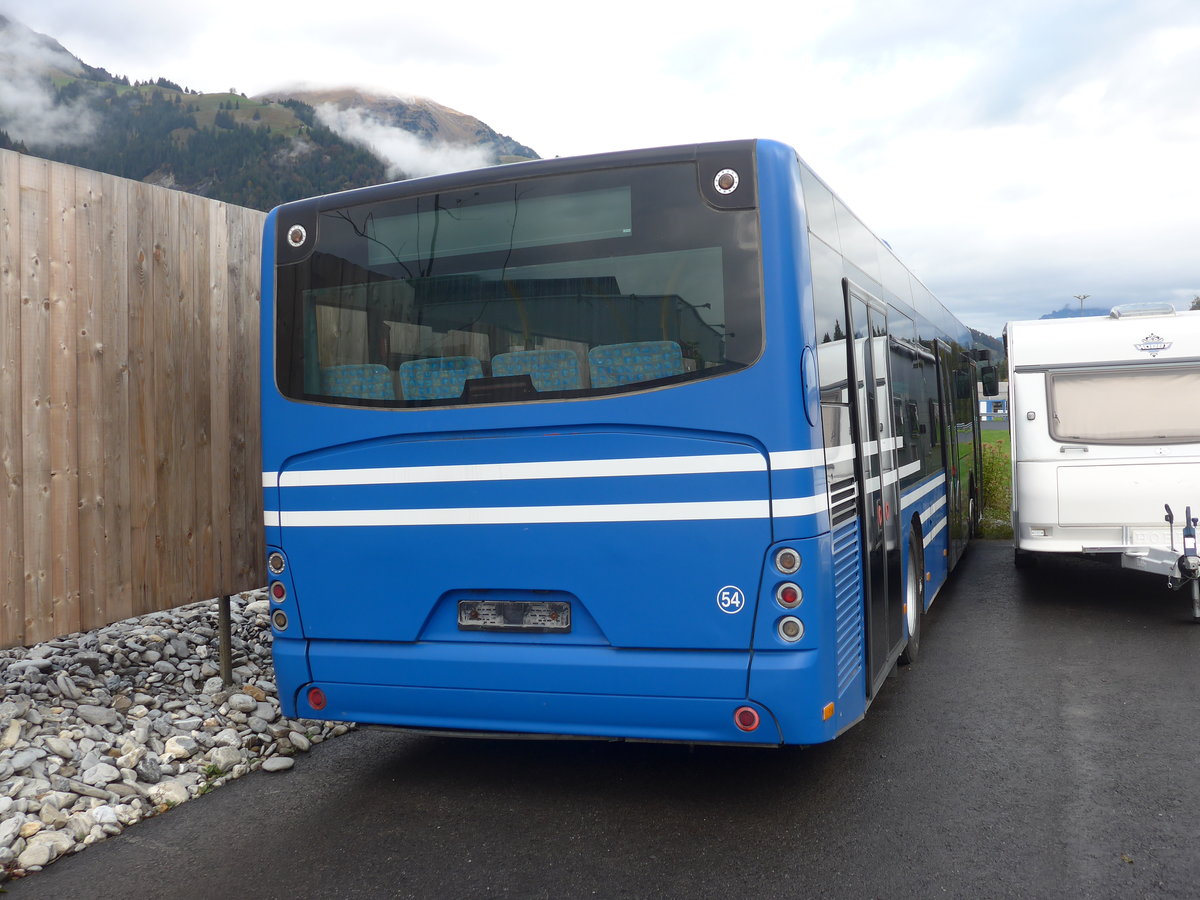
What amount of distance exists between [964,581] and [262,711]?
809 cm

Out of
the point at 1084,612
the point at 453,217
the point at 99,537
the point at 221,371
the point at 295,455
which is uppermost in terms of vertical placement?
the point at 453,217

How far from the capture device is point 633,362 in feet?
14.4

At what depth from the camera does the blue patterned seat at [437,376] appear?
15.3ft

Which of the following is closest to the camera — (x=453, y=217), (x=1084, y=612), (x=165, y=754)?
(x=453, y=217)

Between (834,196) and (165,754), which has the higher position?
(834,196)

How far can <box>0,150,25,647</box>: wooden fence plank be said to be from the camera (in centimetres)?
499

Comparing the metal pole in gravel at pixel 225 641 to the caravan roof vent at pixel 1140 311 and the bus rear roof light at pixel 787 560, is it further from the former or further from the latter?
the caravan roof vent at pixel 1140 311

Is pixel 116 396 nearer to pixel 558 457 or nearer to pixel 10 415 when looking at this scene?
pixel 10 415

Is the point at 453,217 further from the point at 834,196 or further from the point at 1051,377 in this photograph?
the point at 1051,377

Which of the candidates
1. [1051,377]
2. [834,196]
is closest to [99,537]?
[834,196]

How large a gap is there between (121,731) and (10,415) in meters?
1.73

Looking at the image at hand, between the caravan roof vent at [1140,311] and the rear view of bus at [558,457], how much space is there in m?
6.35

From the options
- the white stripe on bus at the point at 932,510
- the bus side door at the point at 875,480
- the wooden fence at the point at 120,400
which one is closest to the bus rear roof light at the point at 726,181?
the bus side door at the point at 875,480

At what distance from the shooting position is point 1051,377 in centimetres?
958
